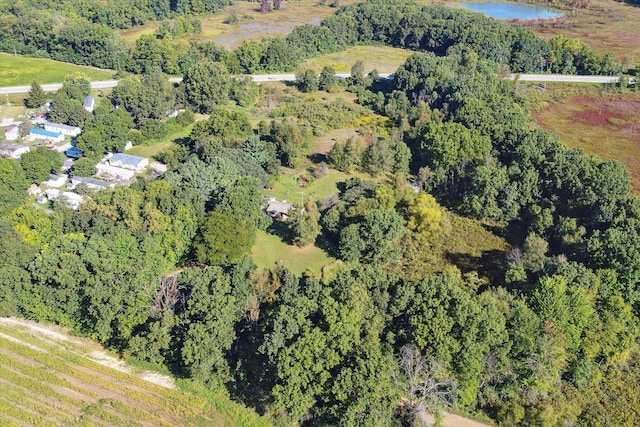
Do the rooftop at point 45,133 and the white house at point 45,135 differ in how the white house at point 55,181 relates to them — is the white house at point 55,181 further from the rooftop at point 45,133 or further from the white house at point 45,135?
the rooftop at point 45,133

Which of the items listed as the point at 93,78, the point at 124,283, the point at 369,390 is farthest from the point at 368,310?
the point at 93,78

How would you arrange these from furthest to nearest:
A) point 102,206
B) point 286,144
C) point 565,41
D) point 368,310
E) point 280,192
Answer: point 565,41
point 286,144
point 280,192
point 102,206
point 368,310

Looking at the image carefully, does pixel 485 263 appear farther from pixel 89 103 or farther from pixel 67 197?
pixel 89 103

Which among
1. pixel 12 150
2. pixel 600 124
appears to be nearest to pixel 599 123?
pixel 600 124

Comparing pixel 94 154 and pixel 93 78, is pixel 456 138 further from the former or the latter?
pixel 93 78

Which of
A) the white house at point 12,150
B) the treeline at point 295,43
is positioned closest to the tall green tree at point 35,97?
the white house at point 12,150
